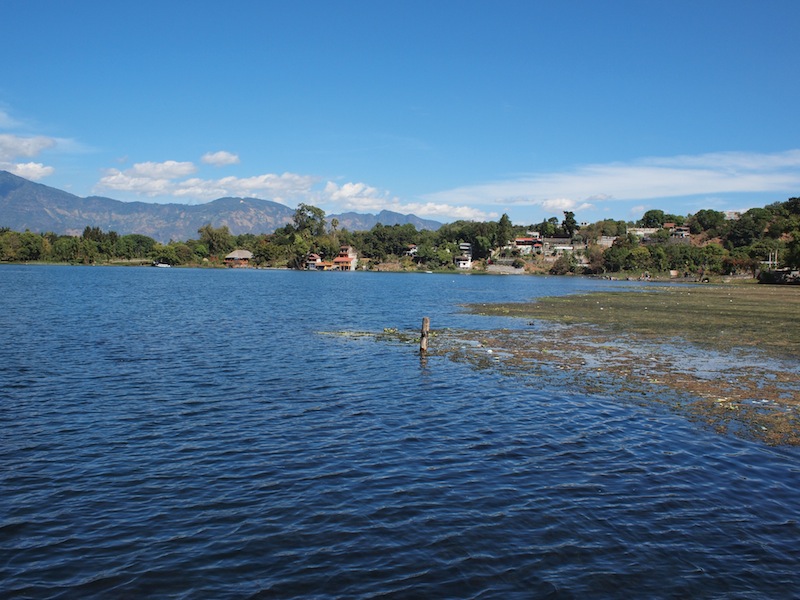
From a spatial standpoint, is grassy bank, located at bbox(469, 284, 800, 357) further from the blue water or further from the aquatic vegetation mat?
the blue water

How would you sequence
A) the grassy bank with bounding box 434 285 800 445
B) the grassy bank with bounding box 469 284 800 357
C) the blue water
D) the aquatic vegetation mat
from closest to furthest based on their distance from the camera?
the blue water < the grassy bank with bounding box 434 285 800 445 < the aquatic vegetation mat < the grassy bank with bounding box 469 284 800 357

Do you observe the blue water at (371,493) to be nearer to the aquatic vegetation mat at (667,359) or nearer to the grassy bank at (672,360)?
the grassy bank at (672,360)

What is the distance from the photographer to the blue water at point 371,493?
35.6ft

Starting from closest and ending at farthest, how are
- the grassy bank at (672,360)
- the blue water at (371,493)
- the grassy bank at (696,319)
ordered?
the blue water at (371,493), the grassy bank at (672,360), the grassy bank at (696,319)

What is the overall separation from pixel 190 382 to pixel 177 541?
16319 mm

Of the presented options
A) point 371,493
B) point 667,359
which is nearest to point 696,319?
point 667,359

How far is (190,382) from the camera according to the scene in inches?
1080

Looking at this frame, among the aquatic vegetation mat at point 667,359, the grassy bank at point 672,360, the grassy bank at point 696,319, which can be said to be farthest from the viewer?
the grassy bank at point 696,319

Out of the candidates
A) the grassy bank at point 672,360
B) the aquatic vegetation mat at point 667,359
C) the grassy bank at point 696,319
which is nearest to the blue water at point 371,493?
the grassy bank at point 672,360

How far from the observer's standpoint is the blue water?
10.9m

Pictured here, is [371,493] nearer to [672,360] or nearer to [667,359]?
[672,360]

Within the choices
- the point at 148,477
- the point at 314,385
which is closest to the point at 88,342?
the point at 314,385

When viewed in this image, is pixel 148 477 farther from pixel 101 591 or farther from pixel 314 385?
pixel 314 385

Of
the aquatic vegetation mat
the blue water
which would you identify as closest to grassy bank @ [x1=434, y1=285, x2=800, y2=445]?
the aquatic vegetation mat
